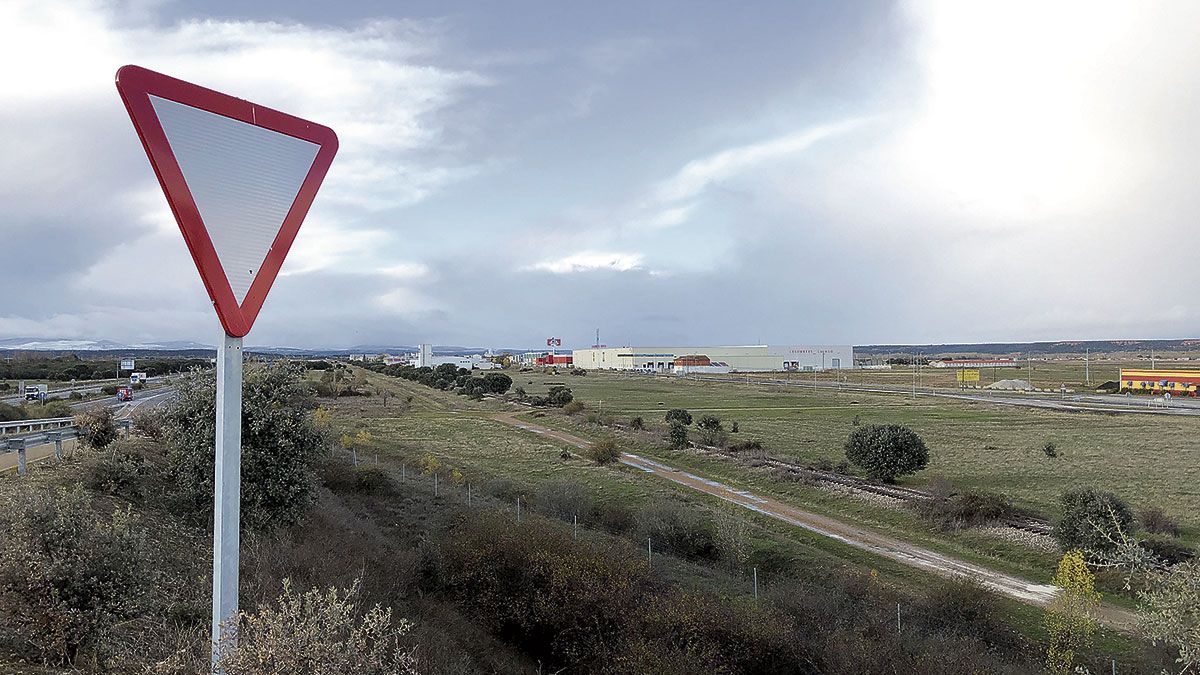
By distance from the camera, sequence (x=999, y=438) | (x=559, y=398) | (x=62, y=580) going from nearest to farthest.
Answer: (x=62, y=580), (x=999, y=438), (x=559, y=398)

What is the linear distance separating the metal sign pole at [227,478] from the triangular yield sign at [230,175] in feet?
0.42

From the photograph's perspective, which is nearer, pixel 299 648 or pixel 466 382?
pixel 299 648

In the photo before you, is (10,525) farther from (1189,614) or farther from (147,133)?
(1189,614)

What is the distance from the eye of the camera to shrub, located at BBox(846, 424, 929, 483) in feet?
106

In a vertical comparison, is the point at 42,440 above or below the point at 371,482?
above

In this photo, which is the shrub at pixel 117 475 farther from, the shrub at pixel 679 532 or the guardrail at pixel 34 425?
the shrub at pixel 679 532

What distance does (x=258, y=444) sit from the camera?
37.4 feet

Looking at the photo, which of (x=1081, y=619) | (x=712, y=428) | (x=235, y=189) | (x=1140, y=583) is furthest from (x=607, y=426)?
(x=235, y=189)

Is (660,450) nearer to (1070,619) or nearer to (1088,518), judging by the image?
(1088,518)

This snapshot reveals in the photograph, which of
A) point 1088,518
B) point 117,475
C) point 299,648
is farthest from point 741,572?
point 299,648

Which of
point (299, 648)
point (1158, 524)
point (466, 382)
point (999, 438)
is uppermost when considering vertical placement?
point (299, 648)

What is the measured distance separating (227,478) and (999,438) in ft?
181

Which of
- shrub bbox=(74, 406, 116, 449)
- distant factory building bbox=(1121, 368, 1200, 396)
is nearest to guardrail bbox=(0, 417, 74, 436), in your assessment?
shrub bbox=(74, 406, 116, 449)

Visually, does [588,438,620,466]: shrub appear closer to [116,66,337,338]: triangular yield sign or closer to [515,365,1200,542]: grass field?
[515,365,1200,542]: grass field
